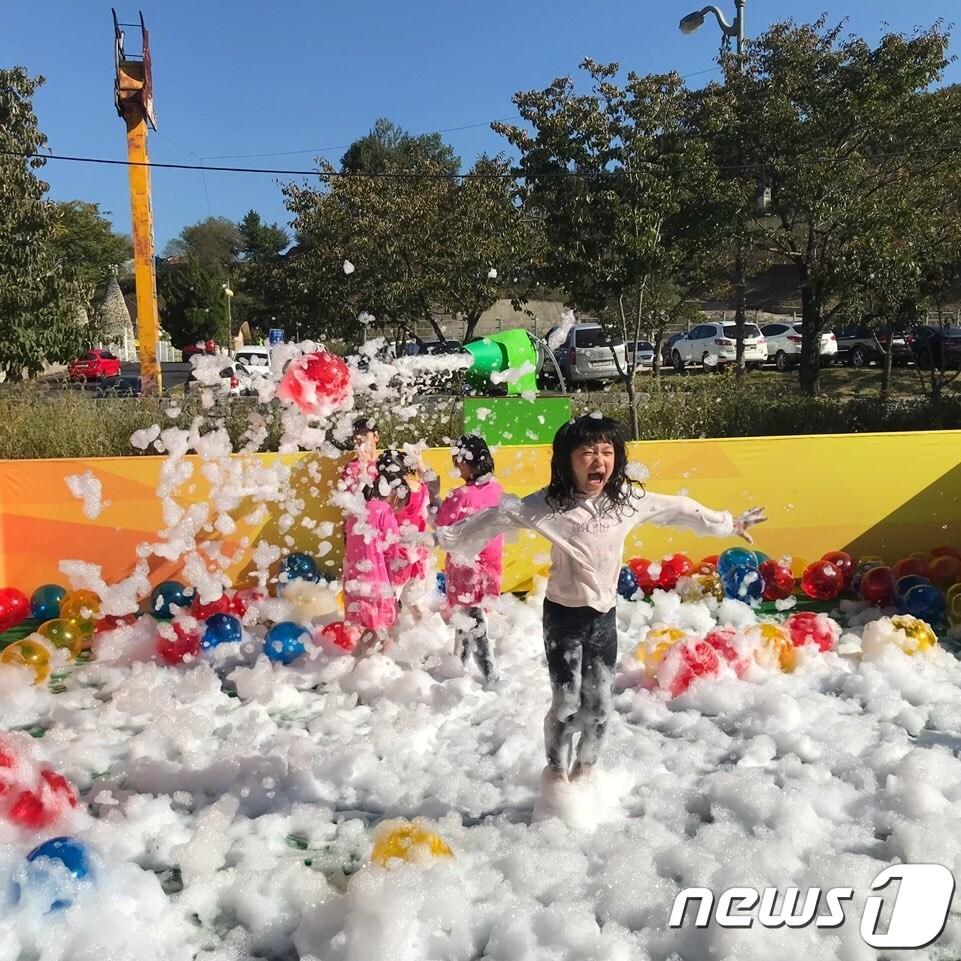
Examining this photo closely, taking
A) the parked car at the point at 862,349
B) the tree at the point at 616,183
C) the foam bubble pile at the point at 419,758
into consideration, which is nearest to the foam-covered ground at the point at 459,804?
the foam bubble pile at the point at 419,758

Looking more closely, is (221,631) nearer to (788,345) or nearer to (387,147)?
(788,345)

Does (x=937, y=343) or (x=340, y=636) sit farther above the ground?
(x=937, y=343)

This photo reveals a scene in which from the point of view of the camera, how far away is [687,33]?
18.1 meters

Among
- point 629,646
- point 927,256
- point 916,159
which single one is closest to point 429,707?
point 629,646

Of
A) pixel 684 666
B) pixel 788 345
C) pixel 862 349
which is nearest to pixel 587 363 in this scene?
pixel 788 345

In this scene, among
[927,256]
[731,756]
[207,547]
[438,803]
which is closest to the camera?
[438,803]

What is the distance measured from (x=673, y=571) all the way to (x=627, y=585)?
47 cm

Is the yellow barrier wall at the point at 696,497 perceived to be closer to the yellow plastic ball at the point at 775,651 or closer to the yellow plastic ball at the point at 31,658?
the yellow plastic ball at the point at 31,658

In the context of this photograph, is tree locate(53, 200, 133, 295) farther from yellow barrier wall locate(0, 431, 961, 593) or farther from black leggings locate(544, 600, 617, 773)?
black leggings locate(544, 600, 617, 773)

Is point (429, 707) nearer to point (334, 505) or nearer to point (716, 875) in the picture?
point (716, 875)

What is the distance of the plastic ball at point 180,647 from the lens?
234 inches

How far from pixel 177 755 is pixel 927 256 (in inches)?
581

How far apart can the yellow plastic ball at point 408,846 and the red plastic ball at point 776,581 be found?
4477mm

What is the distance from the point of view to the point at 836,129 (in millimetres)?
15438
